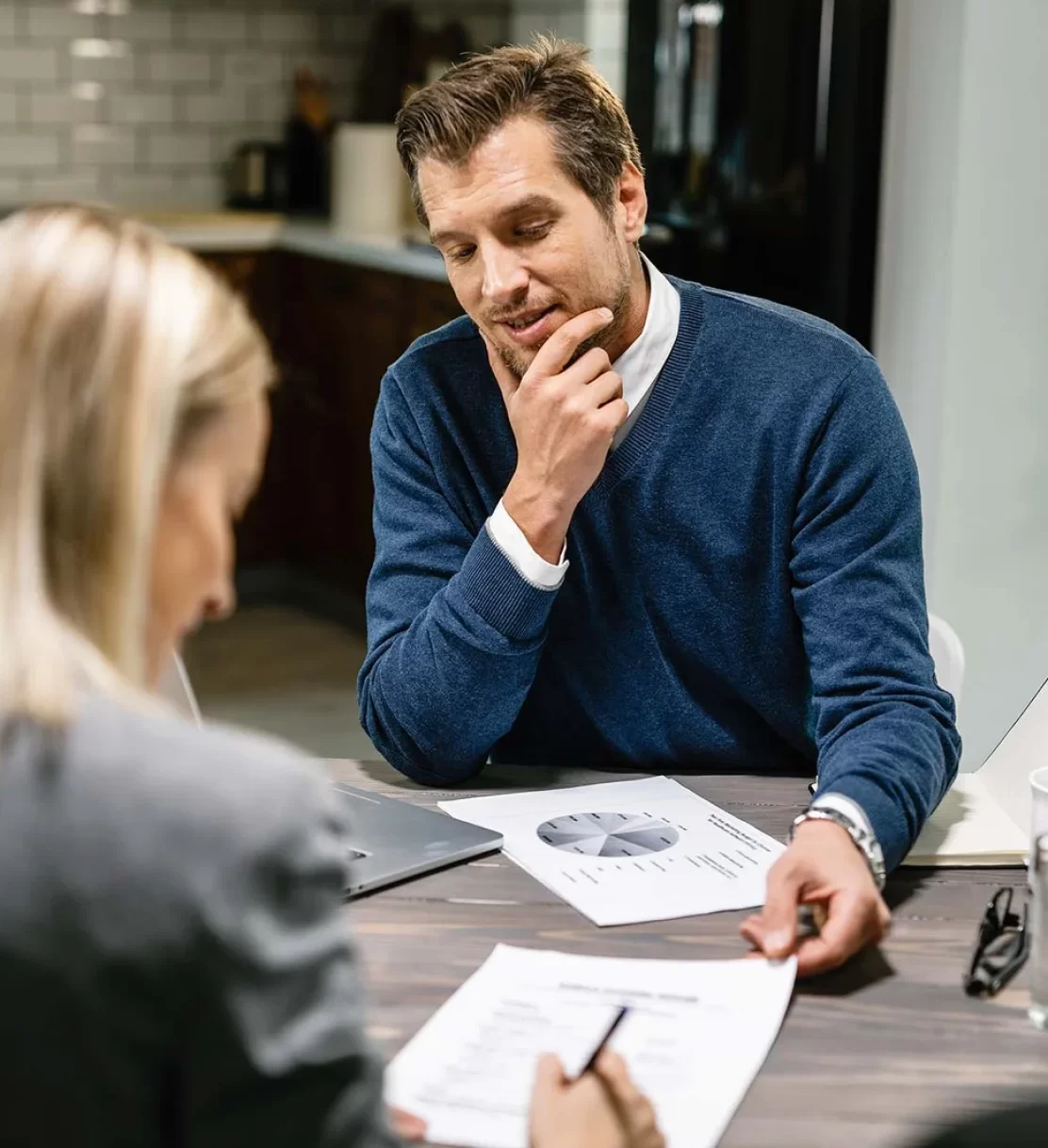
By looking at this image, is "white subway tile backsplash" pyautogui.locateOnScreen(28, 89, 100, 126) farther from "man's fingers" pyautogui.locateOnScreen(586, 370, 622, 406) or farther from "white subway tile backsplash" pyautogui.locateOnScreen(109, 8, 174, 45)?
"man's fingers" pyautogui.locateOnScreen(586, 370, 622, 406)

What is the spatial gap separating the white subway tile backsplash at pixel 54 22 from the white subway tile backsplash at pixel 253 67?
433 millimetres

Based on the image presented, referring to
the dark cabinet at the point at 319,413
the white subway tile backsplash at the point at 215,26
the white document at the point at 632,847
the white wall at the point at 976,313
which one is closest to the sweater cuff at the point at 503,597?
the white document at the point at 632,847

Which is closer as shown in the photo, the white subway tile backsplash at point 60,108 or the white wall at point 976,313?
the white wall at point 976,313

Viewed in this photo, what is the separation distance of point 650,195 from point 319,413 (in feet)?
5.45

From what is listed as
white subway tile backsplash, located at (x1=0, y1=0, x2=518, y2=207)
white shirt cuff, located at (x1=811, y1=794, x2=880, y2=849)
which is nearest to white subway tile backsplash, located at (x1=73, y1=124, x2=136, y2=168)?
white subway tile backsplash, located at (x1=0, y1=0, x2=518, y2=207)

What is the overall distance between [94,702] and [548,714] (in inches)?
41.9

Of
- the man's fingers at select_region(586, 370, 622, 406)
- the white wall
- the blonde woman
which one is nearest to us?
the blonde woman

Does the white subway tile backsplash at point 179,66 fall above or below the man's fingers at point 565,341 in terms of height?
above

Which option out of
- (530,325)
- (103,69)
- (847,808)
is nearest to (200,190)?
(103,69)

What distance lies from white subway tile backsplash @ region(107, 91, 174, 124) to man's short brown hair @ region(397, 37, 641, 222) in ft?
11.8

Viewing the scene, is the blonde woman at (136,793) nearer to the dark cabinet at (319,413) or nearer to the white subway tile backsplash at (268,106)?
the dark cabinet at (319,413)

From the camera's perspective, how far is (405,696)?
1.57 meters

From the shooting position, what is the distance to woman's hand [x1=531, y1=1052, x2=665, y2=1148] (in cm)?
91

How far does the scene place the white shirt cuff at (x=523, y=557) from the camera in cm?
153
